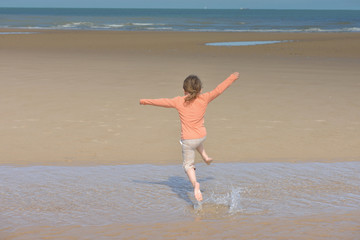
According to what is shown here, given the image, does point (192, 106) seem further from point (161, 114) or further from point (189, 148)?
point (161, 114)

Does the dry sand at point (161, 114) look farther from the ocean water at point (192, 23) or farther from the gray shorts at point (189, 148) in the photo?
the ocean water at point (192, 23)

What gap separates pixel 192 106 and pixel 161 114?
14.7 feet

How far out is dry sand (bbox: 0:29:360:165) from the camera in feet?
22.5

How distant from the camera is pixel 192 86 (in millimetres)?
4695

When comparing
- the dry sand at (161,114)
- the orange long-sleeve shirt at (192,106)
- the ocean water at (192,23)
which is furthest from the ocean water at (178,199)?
the ocean water at (192,23)

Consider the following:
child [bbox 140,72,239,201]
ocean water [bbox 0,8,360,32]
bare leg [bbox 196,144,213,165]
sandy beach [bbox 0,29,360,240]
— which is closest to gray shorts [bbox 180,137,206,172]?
child [bbox 140,72,239,201]

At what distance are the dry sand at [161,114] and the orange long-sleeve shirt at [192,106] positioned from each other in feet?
5.43

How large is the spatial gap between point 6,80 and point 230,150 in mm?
8509

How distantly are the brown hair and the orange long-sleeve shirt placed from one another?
0.08 meters

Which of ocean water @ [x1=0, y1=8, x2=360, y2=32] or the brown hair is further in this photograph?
ocean water @ [x1=0, y1=8, x2=360, y2=32]

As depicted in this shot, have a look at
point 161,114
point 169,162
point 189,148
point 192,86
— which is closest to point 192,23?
point 161,114

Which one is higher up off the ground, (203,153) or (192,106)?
(192,106)

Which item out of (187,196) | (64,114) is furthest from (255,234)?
(64,114)

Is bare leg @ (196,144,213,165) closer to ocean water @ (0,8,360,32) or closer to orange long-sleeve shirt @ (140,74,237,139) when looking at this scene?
orange long-sleeve shirt @ (140,74,237,139)
